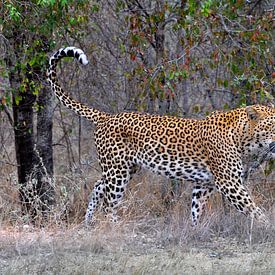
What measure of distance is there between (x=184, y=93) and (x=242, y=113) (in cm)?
185

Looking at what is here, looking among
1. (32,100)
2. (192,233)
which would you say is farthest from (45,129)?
(192,233)

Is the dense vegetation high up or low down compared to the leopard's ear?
up

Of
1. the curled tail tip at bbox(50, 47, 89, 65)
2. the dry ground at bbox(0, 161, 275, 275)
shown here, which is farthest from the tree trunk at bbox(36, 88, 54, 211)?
the curled tail tip at bbox(50, 47, 89, 65)

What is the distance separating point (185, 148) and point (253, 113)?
91 cm

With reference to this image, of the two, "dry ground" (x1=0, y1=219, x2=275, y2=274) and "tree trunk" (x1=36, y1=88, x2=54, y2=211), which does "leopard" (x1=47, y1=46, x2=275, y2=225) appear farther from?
"dry ground" (x1=0, y1=219, x2=275, y2=274)

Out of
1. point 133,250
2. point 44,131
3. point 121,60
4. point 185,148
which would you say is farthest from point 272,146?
point 44,131

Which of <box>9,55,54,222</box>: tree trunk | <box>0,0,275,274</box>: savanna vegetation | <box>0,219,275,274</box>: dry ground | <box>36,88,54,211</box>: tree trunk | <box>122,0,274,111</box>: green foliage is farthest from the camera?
<box>36,88,54,211</box>: tree trunk

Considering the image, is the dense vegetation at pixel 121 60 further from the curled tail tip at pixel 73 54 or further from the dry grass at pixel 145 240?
the dry grass at pixel 145 240

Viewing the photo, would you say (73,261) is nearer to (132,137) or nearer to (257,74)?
(132,137)

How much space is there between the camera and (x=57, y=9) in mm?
9094

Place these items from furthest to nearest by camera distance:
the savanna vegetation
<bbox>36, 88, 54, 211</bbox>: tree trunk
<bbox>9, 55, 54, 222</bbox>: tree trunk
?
<bbox>36, 88, 54, 211</bbox>: tree trunk → <bbox>9, 55, 54, 222</bbox>: tree trunk → the savanna vegetation

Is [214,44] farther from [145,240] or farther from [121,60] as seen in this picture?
[145,240]

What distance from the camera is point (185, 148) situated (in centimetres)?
961

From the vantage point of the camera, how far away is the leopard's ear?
A: 933 cm
